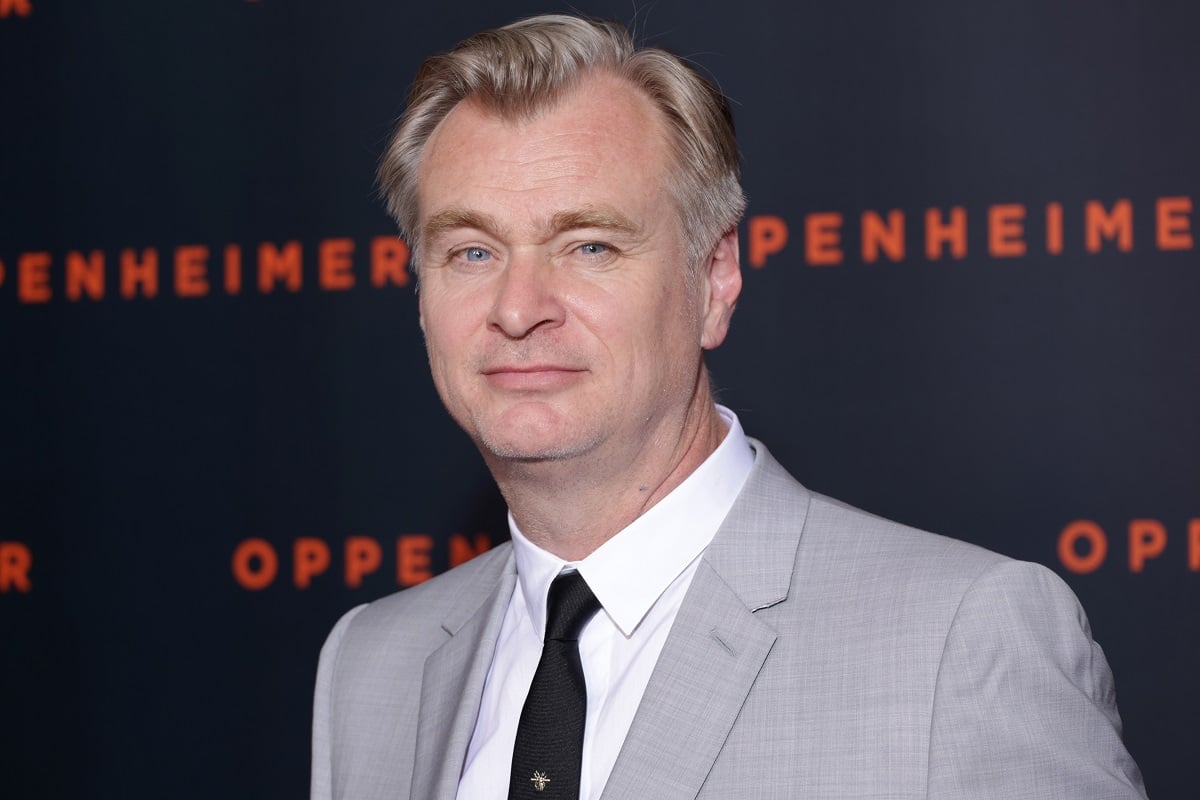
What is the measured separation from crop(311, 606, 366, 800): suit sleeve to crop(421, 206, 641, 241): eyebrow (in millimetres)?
719

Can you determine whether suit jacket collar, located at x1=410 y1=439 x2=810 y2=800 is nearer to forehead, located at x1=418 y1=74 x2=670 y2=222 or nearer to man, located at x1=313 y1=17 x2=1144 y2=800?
man, located at x1=313 y1=17 x2=1144 y2=800

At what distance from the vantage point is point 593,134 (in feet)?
5.45

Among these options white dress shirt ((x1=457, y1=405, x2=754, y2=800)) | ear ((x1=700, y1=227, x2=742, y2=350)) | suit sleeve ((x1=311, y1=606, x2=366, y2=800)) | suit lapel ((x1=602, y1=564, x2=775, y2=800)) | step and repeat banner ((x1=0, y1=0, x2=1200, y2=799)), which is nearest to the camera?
suit lapel ((x1=602, y1=564, x2=775, y2=800))

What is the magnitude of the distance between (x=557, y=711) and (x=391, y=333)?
53.1 inches

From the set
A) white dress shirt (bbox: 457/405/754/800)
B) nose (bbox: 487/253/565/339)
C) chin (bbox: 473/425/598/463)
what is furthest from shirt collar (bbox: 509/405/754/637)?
A: nose (bbox: 487/253/565/339)

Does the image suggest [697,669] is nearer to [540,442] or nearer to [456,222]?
[540,442]

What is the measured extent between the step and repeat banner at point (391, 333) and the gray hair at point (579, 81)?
2.69 feet

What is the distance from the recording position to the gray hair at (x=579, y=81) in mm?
1688

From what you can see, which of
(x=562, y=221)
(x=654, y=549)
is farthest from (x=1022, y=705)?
(x=562, y=221)

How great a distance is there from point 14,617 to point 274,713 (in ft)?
2.07

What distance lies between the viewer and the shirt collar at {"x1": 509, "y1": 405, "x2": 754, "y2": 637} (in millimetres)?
1612

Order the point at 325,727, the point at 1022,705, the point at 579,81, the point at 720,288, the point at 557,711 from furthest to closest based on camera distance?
the point at 325,727 < the point at 720,288 < the point at 579,81 < the point at 557,711 < the point at 1022,705

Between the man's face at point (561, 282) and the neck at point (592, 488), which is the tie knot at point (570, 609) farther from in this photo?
the man's face at point (561, 282)

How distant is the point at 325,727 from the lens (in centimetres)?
195
